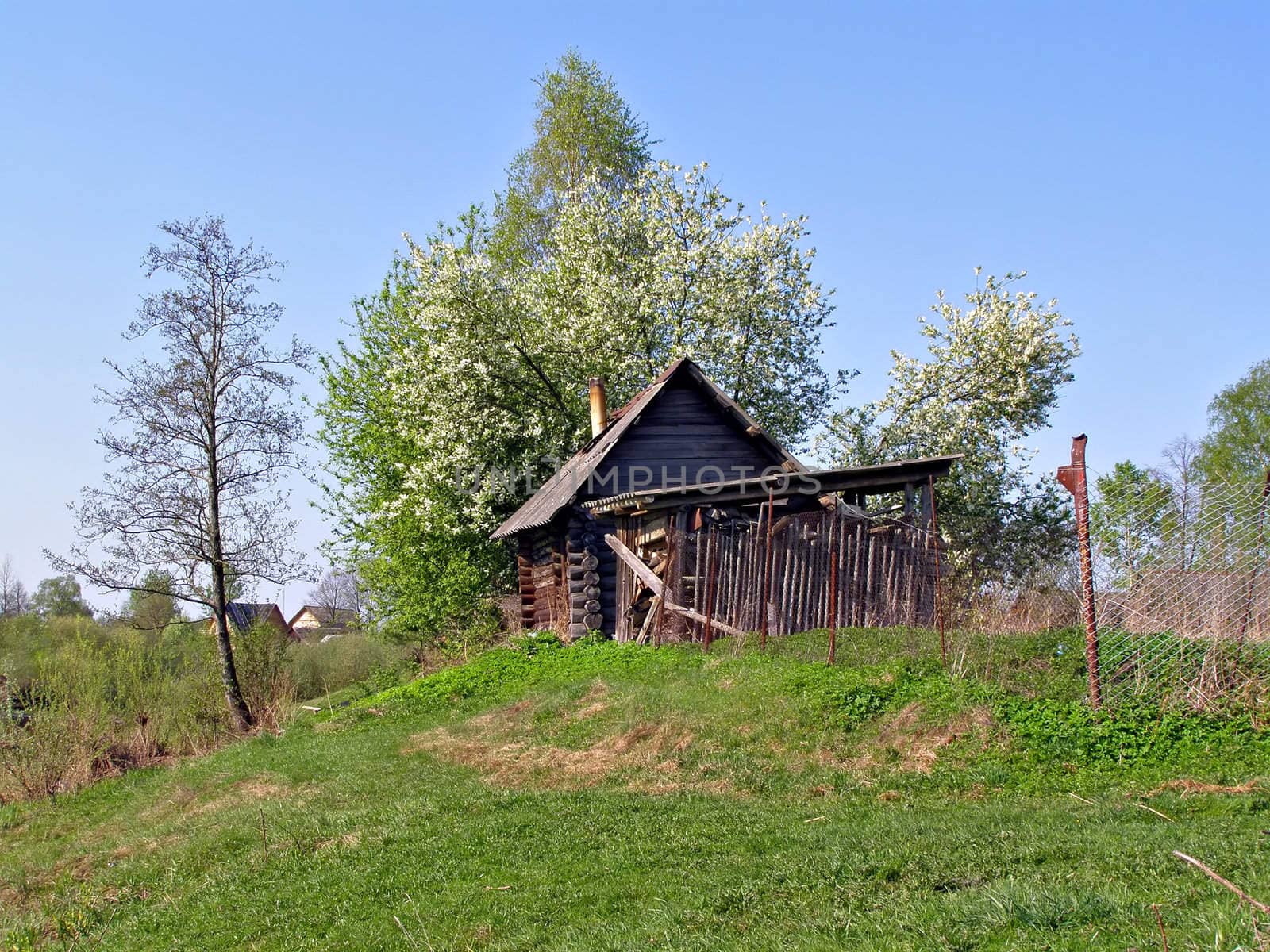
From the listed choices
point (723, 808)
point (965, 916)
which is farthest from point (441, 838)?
point (965, 916)

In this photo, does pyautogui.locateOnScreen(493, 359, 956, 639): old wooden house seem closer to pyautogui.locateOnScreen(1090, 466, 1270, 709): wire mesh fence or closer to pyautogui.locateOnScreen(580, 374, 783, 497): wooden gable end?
pyautogui.locateOnScreen(580, 374, 783, 497): wooden gable end

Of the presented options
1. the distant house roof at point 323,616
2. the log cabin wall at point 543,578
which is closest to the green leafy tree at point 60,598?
the distant house roof at point 323,616

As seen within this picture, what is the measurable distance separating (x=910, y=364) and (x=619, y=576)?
10216 mm

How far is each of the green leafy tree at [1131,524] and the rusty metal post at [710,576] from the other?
5968mm

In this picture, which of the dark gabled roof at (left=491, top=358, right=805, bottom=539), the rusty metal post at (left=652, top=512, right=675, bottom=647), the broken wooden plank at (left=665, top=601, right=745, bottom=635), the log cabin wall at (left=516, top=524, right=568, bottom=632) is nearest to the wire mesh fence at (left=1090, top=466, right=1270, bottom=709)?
the broken wooden plank at (left=665, top=601, right=745, bottom=635)

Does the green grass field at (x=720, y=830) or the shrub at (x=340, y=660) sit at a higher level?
the green grass field at (x=720, y=830)

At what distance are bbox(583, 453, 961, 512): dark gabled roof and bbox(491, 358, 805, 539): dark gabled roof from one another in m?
3.17

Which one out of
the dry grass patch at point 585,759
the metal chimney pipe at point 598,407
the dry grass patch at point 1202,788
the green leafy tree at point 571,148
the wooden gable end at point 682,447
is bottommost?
the dry grass patch at point 585,759

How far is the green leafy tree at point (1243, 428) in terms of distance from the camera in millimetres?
39406

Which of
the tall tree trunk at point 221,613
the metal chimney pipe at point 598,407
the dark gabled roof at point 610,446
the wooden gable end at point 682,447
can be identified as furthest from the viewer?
the metal chimney pipe at point 598,407

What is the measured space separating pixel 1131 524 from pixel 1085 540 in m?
0.74

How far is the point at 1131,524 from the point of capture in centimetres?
959

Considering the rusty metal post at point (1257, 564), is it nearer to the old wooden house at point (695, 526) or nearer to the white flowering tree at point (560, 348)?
the old wooden house at point (695, 526)

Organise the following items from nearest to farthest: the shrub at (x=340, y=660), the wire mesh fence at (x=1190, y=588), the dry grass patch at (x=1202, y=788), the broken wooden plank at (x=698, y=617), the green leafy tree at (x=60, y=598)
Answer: the dry grass patch at (x=1202, y=788) < the wire mesh fence at (x=1190, y=588) < the broken wooden plank at (x=698, y=617) < the shrub at (x=340, y=660) < the green leafy tree at (x=60, y=598)
